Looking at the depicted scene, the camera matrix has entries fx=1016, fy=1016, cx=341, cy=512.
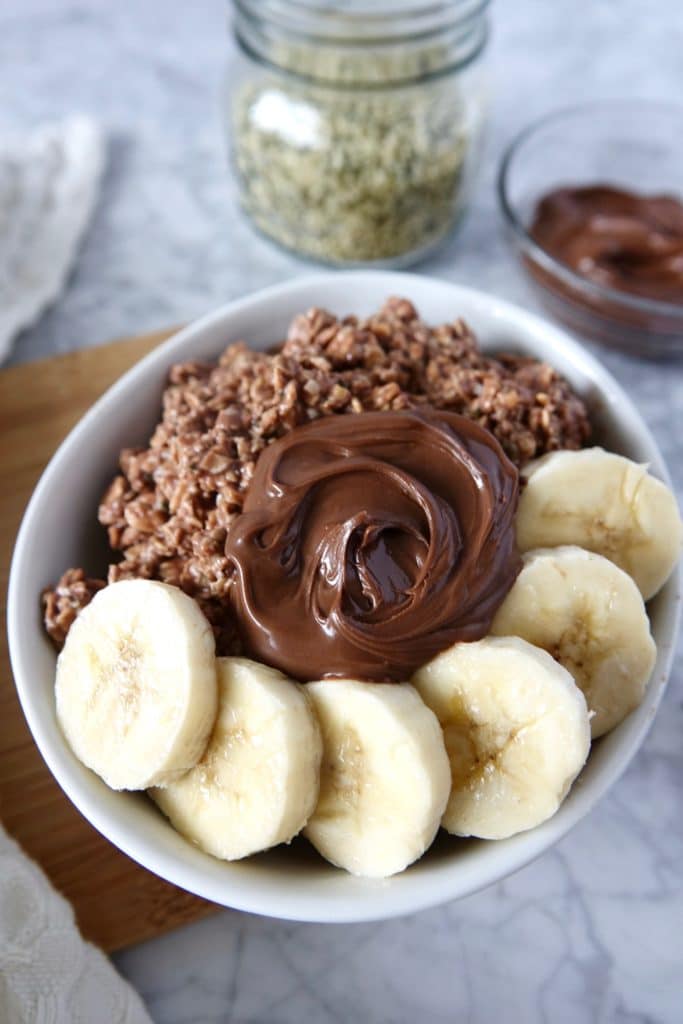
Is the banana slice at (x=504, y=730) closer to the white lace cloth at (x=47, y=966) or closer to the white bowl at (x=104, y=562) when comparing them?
the white bowl at (x=104, y=562)

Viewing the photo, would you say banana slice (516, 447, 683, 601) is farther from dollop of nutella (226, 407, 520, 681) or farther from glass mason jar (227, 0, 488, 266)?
glass mason jar (227, 0, 488, 266)

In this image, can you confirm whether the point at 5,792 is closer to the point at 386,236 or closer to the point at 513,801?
the point at 513,801

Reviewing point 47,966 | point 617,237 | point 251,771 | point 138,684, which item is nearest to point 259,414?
A: point 138,684

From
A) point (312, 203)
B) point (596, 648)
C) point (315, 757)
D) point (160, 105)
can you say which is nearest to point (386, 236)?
point (312, 203)

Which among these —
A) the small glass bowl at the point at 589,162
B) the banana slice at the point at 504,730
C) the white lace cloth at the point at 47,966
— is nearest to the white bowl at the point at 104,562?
the banana slice at the point at 504,730

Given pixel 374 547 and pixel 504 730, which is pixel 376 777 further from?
pixel 374 547

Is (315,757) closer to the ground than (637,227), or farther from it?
closer to the ground

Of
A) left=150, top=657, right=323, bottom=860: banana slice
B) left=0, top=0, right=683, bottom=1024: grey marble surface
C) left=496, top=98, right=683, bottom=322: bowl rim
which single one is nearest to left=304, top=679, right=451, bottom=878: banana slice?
left=150, top=657, right=323, bottom=860: banana slice
